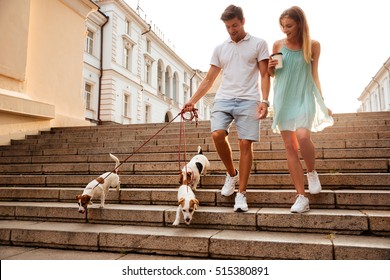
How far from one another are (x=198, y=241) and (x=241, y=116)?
56.4 inches

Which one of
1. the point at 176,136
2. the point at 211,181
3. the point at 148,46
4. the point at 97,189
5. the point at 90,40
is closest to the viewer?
the point at 97,189

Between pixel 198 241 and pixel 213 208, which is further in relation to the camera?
pixel 213 208

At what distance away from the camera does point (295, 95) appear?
3561mm

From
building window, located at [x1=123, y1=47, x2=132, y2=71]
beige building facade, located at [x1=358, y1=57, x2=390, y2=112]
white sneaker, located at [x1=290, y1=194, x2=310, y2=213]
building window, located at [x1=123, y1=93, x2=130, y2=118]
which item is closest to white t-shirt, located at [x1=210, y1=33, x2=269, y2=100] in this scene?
white sneaker, located at [x1=290, y1=194, x2=310, y2=213]

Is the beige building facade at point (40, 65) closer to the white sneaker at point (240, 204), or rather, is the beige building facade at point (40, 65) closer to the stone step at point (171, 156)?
the stone step at point (171, 156)

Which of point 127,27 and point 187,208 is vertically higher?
point 127,27

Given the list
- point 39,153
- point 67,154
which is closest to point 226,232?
point 67,154

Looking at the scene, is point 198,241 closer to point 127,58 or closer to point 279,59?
point 279,59

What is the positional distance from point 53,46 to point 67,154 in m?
4.61

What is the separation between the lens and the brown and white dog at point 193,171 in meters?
4.07

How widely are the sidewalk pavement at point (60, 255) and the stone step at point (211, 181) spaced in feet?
5.49

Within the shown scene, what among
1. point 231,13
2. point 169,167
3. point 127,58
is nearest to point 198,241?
point 169,167

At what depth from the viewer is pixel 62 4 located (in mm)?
10320

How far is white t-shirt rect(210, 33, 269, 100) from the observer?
3.67 meters
